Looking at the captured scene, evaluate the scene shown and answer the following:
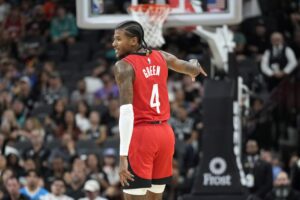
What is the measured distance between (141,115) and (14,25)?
15.4 m

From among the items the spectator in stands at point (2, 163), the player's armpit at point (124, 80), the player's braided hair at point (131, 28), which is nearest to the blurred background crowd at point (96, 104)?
the spectator in stands at point (2, 163)

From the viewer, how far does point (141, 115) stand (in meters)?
8.48

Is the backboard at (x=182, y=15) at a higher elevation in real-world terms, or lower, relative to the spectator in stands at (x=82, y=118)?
higher

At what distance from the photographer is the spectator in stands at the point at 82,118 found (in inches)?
741

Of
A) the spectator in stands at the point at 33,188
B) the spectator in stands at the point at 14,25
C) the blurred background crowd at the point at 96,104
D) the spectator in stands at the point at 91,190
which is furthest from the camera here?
the spectator in stands at the point at 14,25

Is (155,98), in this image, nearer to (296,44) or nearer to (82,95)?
(82,95)

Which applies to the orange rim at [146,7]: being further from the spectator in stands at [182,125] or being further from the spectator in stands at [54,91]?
the spectator in stands at [54,91]

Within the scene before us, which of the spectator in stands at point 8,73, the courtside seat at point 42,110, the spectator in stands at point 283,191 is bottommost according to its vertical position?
the spectator in stands at point 283,191

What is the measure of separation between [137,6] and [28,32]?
1108 centimetres

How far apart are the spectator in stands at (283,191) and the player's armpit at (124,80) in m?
7.49

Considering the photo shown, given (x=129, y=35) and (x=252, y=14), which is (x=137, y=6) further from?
(x=252, y=14)

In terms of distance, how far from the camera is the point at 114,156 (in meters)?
17.1

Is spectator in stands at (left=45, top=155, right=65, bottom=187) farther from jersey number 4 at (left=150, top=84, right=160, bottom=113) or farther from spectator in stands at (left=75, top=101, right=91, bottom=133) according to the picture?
jersey number 4 at (left=150, top=84, right=160, bottom=113)

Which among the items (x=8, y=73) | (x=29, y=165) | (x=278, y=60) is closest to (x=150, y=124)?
(x=29, y=165)
